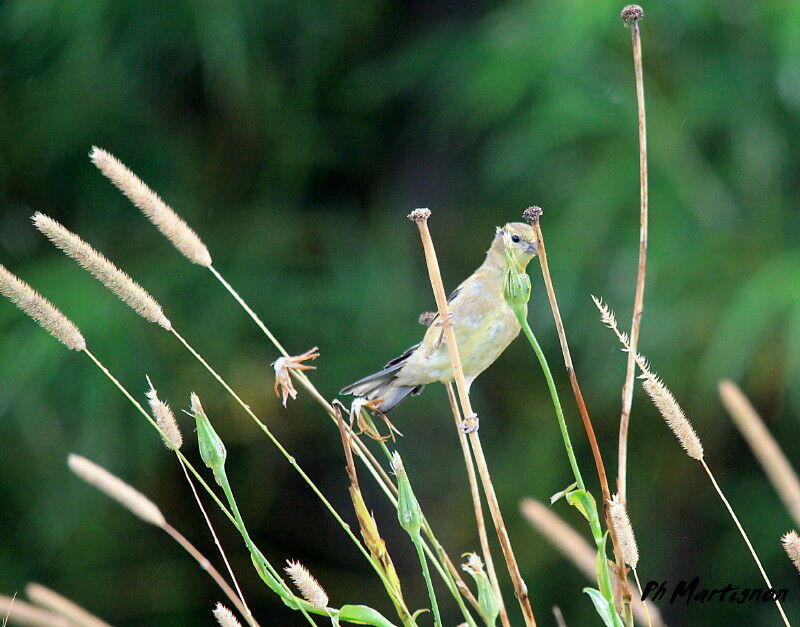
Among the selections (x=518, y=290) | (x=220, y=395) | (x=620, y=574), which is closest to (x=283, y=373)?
(x=518, y=290)

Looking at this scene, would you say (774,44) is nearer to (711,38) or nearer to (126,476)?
(711,38)

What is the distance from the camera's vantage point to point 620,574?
37.6 inches

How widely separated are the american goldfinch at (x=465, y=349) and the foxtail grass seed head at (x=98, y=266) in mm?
667

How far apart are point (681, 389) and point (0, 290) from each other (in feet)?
8.49

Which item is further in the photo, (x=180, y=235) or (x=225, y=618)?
(x=180, y=235)

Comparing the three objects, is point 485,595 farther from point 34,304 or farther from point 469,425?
point 34,304

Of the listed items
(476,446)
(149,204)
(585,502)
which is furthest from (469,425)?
(149,204)

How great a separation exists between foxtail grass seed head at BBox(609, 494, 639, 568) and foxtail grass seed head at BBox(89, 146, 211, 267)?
435 mm

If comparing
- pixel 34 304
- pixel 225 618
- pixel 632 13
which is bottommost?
pixel 225 618

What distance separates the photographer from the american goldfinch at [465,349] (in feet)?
5.56

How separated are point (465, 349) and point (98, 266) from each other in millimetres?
865

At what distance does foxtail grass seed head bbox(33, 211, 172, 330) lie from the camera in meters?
0.92

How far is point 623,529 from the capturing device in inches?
34.6

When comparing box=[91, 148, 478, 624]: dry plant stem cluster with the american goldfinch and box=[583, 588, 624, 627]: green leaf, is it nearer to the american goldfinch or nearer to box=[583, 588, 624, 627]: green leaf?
box=[583, 588, 624, 627]: green leaf
